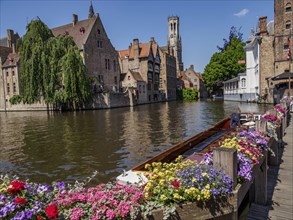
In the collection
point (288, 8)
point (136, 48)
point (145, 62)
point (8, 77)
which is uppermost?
point (288, 8)

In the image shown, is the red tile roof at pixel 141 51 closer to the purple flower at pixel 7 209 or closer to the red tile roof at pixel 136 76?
the red tile roof at pixel 136 76

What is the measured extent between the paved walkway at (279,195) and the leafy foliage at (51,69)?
3004cm

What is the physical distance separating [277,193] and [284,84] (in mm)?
33761

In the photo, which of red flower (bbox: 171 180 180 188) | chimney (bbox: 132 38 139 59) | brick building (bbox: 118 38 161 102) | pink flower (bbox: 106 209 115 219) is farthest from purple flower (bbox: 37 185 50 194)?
chimney (bbox: 132 38 139 59)

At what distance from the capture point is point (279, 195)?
4758 mm

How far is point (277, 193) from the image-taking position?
484 centimetres


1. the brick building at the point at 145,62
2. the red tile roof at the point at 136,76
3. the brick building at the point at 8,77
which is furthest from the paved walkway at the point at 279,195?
the brick building at the point at 145,62

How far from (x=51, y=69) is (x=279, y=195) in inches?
1302

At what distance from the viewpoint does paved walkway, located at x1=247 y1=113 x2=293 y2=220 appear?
4054 millimetres

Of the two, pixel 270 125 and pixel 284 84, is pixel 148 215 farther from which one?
pixel 284 84

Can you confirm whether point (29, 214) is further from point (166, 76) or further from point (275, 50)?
point (166, 76)

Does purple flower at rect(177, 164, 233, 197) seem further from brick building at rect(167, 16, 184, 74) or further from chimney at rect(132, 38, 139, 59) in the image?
brick building at rect(167, 16, 184, 74)

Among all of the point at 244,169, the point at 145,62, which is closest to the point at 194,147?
the point at 244,169

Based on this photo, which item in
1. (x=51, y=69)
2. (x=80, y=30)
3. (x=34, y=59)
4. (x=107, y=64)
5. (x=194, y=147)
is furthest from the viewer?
(x=107, y=64)
